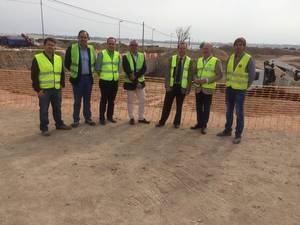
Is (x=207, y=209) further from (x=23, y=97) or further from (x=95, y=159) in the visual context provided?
(x=23, y=97)

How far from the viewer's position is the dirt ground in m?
4.20

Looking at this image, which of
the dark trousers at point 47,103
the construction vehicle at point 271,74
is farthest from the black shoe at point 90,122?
the construction vehicle at point 271,74

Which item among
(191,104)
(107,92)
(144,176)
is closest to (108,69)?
(107,92)

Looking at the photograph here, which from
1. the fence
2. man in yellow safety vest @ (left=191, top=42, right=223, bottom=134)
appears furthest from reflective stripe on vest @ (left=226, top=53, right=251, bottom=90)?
the fence

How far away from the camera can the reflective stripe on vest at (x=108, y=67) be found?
Answer: 7.54 meters

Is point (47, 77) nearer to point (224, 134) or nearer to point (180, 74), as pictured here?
point (180, 74)

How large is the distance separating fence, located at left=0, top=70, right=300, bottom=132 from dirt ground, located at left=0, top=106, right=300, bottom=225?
1.89 meters

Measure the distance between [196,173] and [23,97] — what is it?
7.90m

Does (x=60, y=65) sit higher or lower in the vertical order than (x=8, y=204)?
higher

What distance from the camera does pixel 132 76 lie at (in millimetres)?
7688

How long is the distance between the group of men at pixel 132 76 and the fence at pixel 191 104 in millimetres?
1203

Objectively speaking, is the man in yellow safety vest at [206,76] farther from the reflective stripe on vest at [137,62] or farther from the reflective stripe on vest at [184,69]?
the reflective stripe on vest at [137,62]

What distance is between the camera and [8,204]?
4.29m

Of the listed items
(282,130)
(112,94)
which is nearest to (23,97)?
(112,94)
